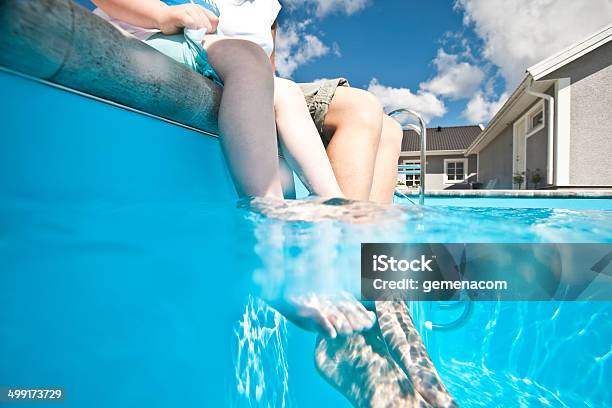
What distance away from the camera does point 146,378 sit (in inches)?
47.5

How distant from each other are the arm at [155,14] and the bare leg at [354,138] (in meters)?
0.72

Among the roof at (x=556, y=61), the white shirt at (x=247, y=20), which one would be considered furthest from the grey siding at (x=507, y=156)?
the white shirt at (x=247, y=20)

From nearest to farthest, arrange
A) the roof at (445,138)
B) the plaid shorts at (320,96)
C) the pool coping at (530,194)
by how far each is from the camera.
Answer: the plaid shorts at (320,96)
the pool coping at (530,194)
the roof at (445,138)

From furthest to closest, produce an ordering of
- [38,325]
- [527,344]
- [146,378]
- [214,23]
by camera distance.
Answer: [527,344]
[214,23]
[146,378]
[38,325]

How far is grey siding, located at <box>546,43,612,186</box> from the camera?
339 inches

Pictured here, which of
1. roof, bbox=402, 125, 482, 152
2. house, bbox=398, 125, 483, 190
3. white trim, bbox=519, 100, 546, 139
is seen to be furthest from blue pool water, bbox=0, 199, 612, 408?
roof, bbox=402, 125, 482, 152

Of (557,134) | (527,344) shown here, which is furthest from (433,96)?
(527,344)

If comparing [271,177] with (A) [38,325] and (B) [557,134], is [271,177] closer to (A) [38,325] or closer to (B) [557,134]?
(A) [38,325]

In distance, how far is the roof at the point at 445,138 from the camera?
2325cm

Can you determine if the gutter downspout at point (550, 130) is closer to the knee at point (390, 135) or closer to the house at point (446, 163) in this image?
the knee at point (390, 135)

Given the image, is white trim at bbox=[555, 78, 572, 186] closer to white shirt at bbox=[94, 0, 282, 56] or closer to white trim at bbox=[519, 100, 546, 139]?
white trim at bbox=[519, 100, 546, 139]

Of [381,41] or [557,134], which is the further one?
[381,41]

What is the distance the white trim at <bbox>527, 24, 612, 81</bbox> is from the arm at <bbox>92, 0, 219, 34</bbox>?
10352 mm

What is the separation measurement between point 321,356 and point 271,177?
0.66m
